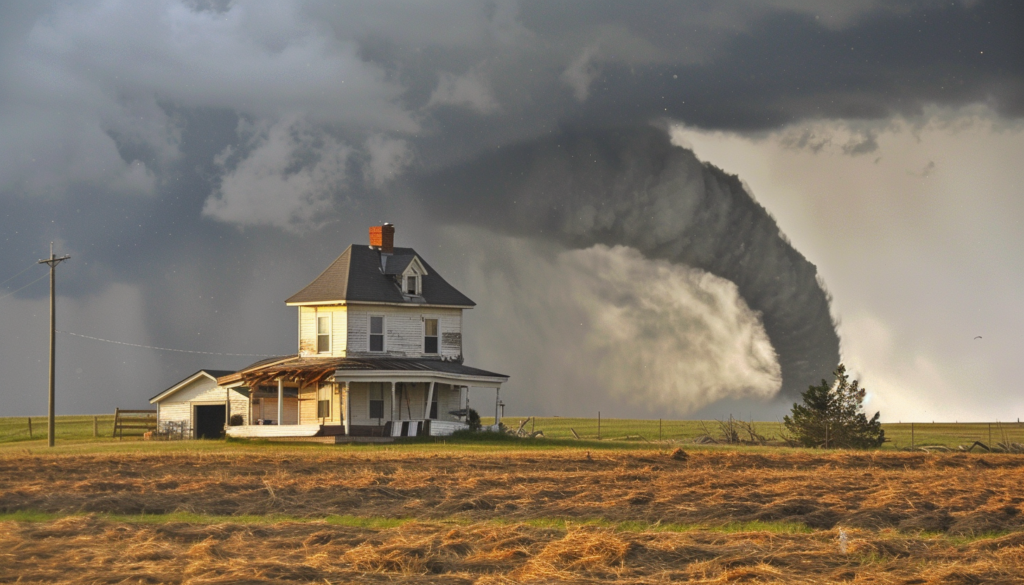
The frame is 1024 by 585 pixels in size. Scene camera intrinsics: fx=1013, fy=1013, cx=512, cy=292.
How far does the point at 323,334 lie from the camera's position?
49594 mm

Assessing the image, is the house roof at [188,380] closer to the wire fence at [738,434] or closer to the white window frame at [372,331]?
the white window frame at [372,331]

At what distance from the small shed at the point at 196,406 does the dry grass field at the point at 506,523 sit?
26967 millimetres

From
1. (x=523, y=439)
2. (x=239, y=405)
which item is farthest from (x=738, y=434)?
(x=239, y=405)

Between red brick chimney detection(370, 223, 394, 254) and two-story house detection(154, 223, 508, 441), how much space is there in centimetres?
6

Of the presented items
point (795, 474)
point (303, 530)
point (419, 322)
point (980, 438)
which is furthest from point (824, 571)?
point (980, 438)

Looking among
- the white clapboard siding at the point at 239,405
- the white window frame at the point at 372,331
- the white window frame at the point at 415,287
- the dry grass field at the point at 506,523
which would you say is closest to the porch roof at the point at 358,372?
the white window frame at the point at 372,331

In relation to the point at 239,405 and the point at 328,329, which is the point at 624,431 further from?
the point at 239,405

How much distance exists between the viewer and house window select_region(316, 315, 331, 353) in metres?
49.3

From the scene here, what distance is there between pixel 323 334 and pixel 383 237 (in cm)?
679

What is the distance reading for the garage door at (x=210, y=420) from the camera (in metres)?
55.3

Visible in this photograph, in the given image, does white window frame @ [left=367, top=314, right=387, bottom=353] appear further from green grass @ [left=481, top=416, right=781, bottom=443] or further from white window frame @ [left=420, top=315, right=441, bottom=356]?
green grass @ [left=481, top=416, right=781, bottom=443]

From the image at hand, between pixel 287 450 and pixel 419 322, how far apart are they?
44.9 ft

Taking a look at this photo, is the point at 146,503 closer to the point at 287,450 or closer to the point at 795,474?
the point at 795,474

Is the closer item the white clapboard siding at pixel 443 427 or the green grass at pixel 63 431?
the white clapboard siding at pixel 443 427
